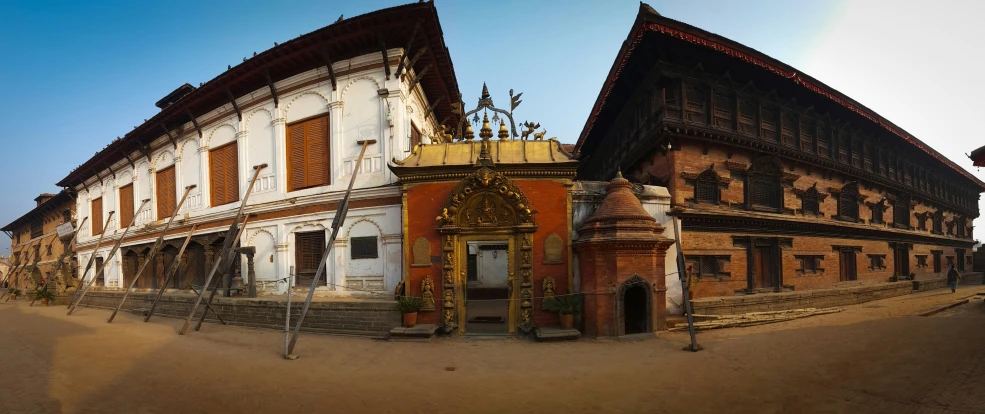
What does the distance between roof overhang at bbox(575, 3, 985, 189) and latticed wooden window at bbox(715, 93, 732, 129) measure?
139 centimetres

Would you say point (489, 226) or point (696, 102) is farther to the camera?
point (696, 102)

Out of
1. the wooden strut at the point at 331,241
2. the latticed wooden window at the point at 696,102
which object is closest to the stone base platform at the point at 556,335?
the wooden strut at the point at 331,241

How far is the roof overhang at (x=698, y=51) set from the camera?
12906 millimetres

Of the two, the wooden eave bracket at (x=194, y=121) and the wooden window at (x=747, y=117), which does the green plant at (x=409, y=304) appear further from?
the wooden window at (x=747, y=117)

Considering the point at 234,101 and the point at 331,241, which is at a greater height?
the point at 234,101

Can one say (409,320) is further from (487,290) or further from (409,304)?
(487,290)

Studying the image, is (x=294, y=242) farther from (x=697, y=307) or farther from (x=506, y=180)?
(x=697, y=307)

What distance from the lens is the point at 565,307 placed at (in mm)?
9836

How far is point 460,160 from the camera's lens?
10836mm

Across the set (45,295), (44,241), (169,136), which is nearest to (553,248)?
(169,136)

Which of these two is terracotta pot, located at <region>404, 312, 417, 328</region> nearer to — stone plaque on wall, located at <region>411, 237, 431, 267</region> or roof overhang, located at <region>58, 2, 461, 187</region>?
stone plaque on wall, located at <region>411, 237, 431, 267</region>

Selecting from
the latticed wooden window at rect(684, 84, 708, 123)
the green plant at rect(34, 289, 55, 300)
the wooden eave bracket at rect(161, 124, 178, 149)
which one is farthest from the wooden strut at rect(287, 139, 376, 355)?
the green plant at rect(34, 289, 55, 300)

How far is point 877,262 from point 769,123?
11147 millimetres

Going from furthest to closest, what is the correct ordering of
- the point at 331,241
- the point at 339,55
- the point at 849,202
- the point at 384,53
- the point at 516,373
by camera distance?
the point at 849,202
the point at 339,55
the point at 384,53
the point at 331,241
the point at 516,373
